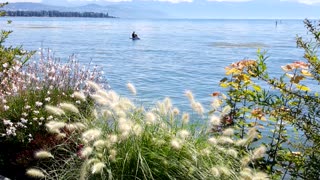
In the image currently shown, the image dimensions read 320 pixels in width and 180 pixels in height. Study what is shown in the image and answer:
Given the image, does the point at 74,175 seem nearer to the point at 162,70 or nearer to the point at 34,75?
the point at 34,75

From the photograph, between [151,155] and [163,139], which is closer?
[151,155]

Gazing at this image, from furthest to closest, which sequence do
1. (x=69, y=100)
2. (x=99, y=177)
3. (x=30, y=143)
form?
(x=69, y=100) → (x=30, y=143) → (x=99, y=177)

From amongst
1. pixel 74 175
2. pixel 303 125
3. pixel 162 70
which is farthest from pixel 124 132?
pixel 162 70

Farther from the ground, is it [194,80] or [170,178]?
[170,178]

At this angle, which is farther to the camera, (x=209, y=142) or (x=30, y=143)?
(x=30, y=143)

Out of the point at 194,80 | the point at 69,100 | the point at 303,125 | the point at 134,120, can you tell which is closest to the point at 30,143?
the point at 69,100

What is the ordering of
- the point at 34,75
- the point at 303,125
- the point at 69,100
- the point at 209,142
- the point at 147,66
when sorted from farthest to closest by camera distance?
the point at 147,66, the point at 34,75, the point at 69,100, the point at 209,142, the point at 303,125

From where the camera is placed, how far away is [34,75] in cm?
691

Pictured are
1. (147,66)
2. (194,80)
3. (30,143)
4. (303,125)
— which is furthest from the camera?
(147,66)

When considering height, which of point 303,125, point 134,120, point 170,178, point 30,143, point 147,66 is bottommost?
point 147,66

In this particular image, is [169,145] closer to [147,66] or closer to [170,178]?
[170,178]

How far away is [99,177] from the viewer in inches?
146

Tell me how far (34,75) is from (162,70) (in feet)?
49.2

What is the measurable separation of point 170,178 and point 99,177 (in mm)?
Answer: 581
